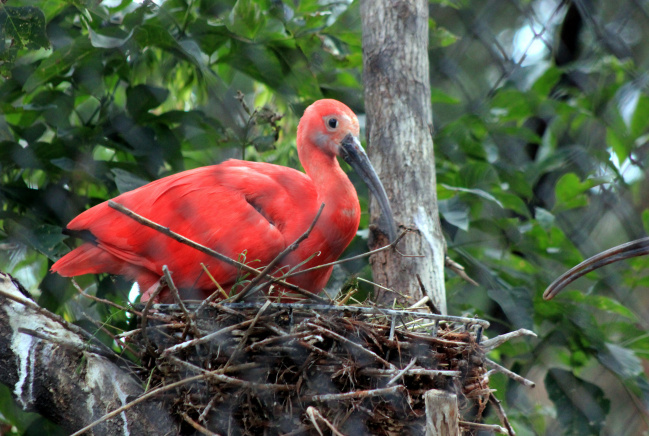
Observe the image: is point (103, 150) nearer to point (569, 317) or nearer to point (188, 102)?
point (188, 102)

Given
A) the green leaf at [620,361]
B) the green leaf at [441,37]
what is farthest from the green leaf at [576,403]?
the green leaf at [441,37]

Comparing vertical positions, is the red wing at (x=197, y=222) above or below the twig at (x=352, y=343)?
below

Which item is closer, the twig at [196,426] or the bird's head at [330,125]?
the twig at [196,426]

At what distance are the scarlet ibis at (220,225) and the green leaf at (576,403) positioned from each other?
38.8 inches

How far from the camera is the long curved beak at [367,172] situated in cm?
187

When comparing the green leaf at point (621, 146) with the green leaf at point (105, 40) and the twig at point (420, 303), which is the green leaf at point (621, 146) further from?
the green leaf at point (105, 40)

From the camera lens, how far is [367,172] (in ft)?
6.45

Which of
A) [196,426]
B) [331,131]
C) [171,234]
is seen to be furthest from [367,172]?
[196,426]

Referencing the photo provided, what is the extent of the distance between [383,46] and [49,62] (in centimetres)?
92

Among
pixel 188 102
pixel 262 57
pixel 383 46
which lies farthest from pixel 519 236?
pixel 188 102

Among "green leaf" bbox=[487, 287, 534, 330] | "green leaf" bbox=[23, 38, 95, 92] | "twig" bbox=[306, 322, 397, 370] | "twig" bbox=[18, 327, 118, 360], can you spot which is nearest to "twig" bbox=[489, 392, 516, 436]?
"twig" bbox=[306, 322, 397, 370]

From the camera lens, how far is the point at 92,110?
220cm

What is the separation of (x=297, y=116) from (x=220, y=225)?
61cm

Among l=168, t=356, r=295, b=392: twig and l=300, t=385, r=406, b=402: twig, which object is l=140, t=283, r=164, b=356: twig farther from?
l=300, t=385, r=406, b=402: twig
